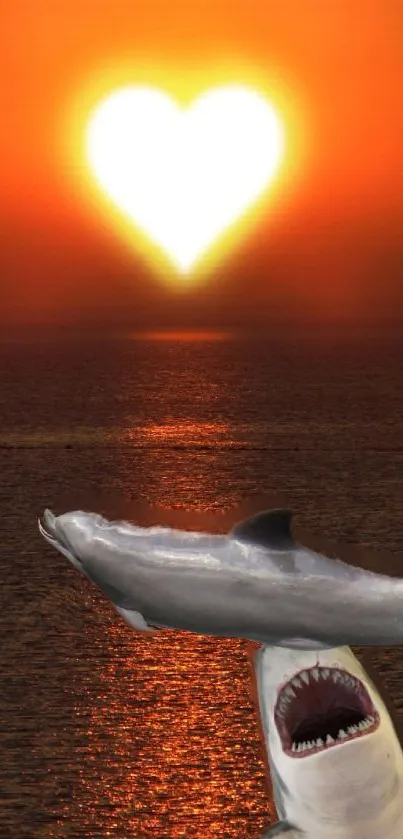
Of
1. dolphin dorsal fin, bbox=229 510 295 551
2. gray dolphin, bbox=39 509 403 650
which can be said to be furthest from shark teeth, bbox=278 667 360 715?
dolphin dorsal fin, bbox=229 510 295 551

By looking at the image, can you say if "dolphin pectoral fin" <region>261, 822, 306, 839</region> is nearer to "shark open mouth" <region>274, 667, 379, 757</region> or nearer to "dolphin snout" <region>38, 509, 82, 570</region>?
"shark open mouth" <region>274, 667, 379, 757</region>

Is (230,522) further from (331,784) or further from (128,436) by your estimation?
(128,436)

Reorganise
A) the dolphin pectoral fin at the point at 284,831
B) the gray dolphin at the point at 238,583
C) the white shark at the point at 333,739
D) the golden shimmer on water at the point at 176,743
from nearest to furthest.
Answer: the gray dolphin at the point at 238,583, the white shark at the point at 333,739, the dolphin pectoral fin at the point at 284,831, the golden shimmer on water at the point at 176,743

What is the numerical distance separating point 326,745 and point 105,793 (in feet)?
5.76

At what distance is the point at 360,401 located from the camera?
56.5 ft

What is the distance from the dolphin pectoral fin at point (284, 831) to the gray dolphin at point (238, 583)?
55 centimetres

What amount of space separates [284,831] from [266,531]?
74cm

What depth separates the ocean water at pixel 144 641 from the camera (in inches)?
121

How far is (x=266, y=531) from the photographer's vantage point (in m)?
1.45

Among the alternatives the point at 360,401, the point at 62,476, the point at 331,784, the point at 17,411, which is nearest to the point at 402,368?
the point at 360,401

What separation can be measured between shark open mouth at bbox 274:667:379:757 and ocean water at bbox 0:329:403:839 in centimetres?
28

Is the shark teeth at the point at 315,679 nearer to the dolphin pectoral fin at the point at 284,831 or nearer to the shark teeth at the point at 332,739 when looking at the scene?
the shark teeth at the point at 332,739

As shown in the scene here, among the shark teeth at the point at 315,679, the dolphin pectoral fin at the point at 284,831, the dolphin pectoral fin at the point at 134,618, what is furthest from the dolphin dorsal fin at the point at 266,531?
the dolphin pectoral fin at the point at 284,831

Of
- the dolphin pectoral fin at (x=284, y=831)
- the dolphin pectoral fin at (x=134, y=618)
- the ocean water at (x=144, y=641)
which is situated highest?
the ocean water at (x=144, y=641)
